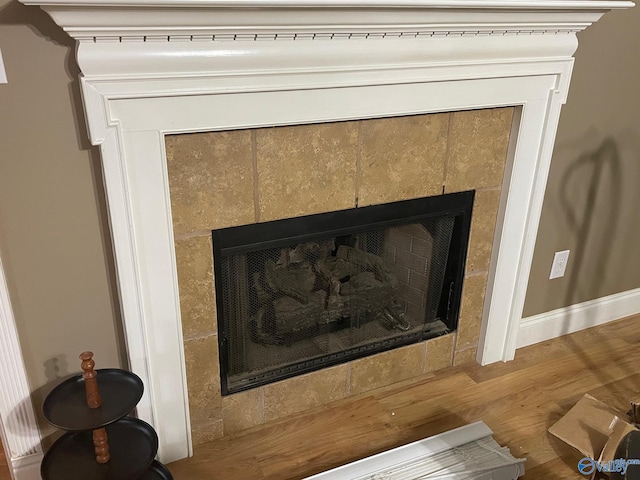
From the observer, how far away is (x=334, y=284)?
189cm

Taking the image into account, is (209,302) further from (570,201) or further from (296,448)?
(570,201)

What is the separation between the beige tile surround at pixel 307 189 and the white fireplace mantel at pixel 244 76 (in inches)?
2.0

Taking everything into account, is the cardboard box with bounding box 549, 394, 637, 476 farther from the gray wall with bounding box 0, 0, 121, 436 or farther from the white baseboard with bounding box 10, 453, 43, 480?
the white baseboard with bounding box 10, 453, 43, 480

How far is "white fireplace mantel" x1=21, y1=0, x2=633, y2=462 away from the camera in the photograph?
121 cm

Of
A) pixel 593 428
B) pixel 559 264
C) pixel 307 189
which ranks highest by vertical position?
pixel 307 189

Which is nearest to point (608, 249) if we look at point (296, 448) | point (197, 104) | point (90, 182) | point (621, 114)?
point (621, 114)

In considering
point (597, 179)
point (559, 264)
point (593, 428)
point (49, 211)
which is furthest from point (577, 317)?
point (49, 211)

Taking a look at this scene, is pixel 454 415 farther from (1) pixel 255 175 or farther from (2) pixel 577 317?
(1) pixel 255 175

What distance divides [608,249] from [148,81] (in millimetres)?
1885

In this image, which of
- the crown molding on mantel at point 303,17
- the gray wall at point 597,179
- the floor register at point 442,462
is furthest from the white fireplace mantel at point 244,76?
the floor register at point 442,462

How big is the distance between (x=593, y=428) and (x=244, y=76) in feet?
4.75

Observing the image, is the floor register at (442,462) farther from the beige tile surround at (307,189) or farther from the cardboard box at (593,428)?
the beige tile surround at (307,189)

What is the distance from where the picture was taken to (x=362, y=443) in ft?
5.94

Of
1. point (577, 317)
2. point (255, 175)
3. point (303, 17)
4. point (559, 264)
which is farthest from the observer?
point (577, 317)
